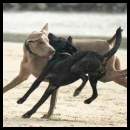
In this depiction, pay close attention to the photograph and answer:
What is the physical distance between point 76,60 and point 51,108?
107 cm

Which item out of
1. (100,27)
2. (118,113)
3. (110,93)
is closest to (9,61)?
(110,93)

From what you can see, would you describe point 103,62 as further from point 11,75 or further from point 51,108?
point 11,75

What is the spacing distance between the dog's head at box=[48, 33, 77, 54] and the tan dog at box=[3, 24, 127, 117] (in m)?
0.07

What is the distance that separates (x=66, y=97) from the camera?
11383mm

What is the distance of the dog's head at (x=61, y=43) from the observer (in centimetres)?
855

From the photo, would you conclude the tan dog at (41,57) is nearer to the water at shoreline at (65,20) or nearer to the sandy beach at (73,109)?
the sandy beach at (73,109)

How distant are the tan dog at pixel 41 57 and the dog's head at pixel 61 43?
69 mm

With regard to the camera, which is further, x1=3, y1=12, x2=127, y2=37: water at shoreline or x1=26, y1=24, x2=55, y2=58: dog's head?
x1=3, y1=12, x2=127, y2=37: water at shoreline

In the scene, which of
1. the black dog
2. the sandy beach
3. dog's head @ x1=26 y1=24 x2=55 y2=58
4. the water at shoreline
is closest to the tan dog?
dog's head @ x1=26 y1=24 x2=55 y2=58

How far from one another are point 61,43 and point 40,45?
0.91ft

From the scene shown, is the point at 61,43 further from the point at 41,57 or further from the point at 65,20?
the point at 65,20

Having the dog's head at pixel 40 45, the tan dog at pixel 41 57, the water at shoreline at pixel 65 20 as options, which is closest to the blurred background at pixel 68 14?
the water at shoreline at pixel 65 20

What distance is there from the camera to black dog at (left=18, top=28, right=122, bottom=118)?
8234 mm

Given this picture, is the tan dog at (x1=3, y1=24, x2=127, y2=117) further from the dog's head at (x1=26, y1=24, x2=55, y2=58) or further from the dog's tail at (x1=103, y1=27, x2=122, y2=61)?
the dog's tail at (x1=103, y1=27, x2=122, y2=61)
